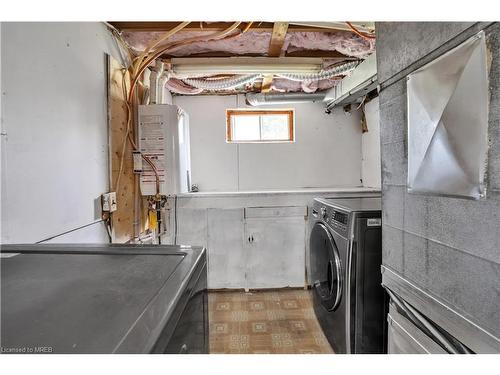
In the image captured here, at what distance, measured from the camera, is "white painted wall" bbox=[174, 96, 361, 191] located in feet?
11.0

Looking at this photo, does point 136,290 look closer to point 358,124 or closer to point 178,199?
point 178,199

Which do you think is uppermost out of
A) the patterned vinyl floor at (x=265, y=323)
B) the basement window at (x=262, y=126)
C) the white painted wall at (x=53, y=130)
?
the basement window at (x=262, y=126)

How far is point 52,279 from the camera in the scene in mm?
695

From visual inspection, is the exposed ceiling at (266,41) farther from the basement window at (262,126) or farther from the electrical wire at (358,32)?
the basement window at (262,126)

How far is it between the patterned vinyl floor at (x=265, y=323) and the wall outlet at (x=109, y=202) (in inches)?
48.4

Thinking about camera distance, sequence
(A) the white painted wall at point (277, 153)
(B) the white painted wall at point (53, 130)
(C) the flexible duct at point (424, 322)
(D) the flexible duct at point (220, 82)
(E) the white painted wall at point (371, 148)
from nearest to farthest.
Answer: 1. (C) the flexible duct at point (424, 322)
2. (B) the white painted wall at point (53, 130)
3. (D) the flexible duct at point (220, 82)
4. (E) the white painted wall at point (371, 148)
5. (A) the white painted wall at point (277, 153)

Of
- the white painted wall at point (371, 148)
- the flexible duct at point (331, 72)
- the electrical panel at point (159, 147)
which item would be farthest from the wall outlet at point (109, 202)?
the white painted wall at point (371, 148)

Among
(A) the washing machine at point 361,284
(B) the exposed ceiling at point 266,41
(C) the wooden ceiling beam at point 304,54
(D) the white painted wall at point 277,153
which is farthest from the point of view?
(D) the white painted wall at point 277,153

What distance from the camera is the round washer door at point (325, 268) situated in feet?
5.72

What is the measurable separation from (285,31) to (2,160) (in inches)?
69.8

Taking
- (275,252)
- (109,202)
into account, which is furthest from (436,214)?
(275,252)

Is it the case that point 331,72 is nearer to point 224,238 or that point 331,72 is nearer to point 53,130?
point 224,238

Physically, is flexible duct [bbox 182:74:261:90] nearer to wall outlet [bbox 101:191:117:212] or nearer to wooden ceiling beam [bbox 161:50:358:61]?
wooden ceiling beam [bbox 161:50:358:61]

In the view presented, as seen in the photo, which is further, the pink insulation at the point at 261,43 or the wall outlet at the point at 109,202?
the pink insulation at the point at 261,43
